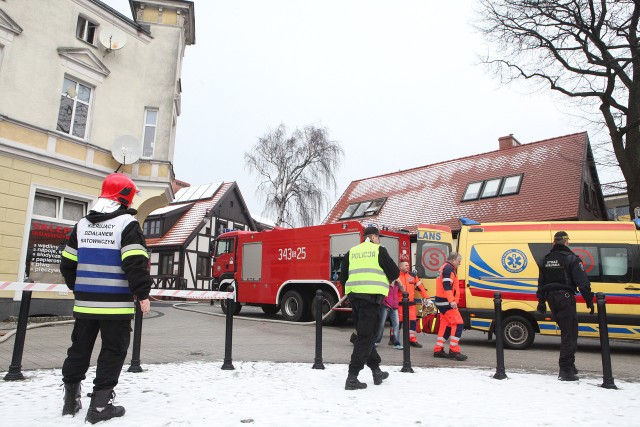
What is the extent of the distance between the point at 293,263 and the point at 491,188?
12.1m

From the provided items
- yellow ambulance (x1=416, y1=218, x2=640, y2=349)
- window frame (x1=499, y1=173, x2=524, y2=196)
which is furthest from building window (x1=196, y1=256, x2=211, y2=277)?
yellow ambulance (x1=416, y1=218, x2=640, y2=349)

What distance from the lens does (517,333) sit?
9688 millimetres

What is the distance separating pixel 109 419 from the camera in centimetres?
382

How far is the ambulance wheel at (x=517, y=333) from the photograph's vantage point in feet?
31.4

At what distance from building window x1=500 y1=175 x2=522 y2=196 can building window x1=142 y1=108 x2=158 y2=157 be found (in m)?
→ 14.9

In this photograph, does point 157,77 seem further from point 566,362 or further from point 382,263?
point 566,362

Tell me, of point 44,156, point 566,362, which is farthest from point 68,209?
point 566,362

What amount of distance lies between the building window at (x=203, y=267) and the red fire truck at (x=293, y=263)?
52.2ft

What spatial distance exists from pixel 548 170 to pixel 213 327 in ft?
52.8

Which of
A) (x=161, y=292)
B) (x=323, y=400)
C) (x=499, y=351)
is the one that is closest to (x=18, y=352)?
(x=161, y=292)

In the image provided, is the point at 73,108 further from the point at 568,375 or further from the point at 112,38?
the point at 568,375

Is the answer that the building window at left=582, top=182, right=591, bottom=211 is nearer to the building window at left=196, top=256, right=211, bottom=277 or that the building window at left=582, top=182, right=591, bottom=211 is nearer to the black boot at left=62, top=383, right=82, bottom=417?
the black boot at left=62, top=383, right=82, bottom=417

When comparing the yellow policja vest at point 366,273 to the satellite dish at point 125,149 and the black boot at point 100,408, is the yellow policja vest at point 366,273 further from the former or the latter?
the satellite dish at point 125,149

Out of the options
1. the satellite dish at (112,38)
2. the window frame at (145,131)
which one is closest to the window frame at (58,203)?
the window frame at (145,131)
